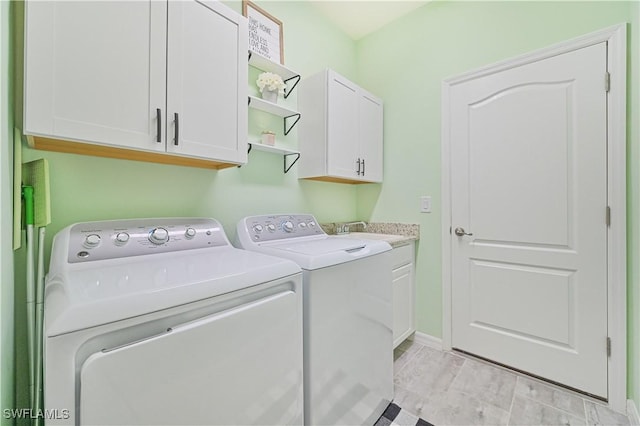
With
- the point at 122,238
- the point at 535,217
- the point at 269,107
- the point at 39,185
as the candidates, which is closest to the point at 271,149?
the point at 269,107

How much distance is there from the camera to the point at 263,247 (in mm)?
1401

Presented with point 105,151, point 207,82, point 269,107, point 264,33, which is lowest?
point 105,151

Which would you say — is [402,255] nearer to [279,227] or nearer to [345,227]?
[345,227]

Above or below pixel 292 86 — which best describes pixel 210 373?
below

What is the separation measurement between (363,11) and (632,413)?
3.19m

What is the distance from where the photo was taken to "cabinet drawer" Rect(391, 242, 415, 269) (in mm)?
1941

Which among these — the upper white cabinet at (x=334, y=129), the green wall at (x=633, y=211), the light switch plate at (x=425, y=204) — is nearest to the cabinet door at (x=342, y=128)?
the upper white cabinet at (x=334, y=129)

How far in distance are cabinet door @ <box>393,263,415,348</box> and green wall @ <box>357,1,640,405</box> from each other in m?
0.13

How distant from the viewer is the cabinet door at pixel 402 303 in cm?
196

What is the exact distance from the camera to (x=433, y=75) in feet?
7.18

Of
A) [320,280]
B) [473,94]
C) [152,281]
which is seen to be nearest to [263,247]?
[320,280]

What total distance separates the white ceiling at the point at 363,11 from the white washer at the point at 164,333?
7.29 ft

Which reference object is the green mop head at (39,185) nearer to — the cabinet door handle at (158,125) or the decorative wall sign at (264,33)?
the cabinet door handle at (158,125)

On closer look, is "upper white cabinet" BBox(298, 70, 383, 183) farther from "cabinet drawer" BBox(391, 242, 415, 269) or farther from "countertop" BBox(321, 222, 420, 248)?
"cabinet drawer" BBox(391, 242, 415, 269)
